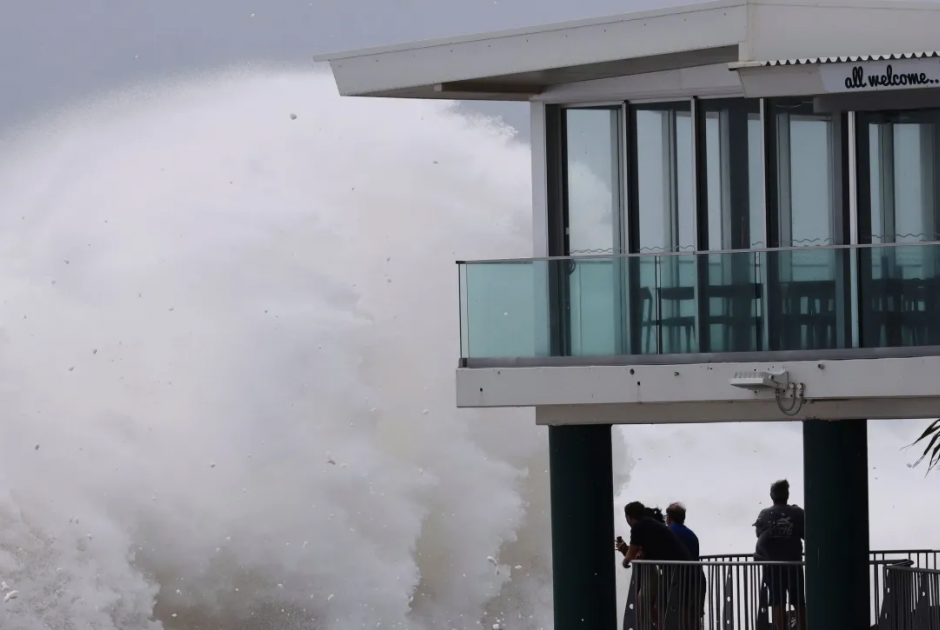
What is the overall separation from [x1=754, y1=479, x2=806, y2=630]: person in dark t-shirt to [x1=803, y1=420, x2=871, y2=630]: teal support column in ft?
1.02

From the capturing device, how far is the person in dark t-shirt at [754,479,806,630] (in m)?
18.3

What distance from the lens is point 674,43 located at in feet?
59.2

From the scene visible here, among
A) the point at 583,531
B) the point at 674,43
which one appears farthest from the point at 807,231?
the point at 583,531

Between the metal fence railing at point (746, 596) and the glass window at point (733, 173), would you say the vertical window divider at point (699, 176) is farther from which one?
the metal fence railing at point (746, 596)

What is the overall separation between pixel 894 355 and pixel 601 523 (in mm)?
3889

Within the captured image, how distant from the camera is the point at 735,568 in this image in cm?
1803

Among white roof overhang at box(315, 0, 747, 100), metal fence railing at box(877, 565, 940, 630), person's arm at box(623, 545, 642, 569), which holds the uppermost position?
white roof overhang at box(315, 0, 747, 100)

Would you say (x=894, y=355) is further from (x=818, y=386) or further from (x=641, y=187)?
(x=641, y=187)

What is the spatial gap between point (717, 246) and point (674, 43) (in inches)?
82.5

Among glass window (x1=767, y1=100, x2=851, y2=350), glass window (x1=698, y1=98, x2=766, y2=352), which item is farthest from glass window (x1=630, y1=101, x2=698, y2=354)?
glass window (x1=767, y1=100, x2=851, y2=350)

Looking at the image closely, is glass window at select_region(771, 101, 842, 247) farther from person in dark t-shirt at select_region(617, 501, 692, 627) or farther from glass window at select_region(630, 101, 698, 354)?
person in dark t-shirt at select_region(617, 501, 692, 627)

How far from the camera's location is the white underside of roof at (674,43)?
17.9m

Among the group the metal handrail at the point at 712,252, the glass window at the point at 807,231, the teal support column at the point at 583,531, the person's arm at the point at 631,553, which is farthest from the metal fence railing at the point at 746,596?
the metal handrail at the point at 712,252

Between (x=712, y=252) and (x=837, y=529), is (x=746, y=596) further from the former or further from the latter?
(x=712, y=252)
